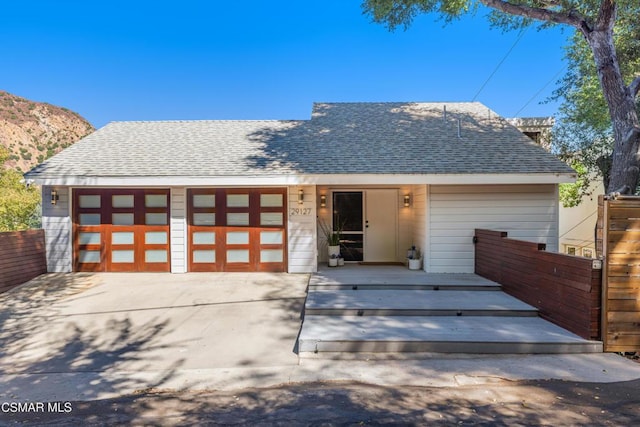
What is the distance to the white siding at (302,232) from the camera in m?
8.40

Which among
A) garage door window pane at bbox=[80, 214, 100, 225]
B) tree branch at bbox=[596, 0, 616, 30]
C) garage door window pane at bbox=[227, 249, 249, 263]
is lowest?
garage door window pane at bbox=[227, 249, 249, 263]

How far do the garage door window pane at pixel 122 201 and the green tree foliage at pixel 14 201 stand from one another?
268cm

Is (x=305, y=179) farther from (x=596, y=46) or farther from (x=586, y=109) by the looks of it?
(x=586, y=109)

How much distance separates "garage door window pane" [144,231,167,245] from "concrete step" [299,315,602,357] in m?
5.23

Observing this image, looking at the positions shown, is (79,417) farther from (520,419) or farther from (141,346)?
(520,419)

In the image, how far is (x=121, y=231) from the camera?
28.2ft

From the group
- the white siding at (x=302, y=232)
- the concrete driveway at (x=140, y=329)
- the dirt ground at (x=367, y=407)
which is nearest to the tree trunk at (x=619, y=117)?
the dirt ground at (x=367, y=407)

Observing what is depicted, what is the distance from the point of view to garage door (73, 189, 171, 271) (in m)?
8.55

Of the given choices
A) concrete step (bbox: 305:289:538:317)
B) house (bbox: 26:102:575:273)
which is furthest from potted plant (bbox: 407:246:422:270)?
concrete step (bbox: 305:289:538:317)

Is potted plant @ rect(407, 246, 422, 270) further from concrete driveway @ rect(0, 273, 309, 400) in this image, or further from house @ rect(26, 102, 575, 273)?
concrete driveway @ rect(0, 273, 309, 400)

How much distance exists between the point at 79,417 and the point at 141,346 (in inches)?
68.3

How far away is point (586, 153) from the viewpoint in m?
11.1

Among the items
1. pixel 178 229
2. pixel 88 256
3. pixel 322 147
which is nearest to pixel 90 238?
pixel 88 256

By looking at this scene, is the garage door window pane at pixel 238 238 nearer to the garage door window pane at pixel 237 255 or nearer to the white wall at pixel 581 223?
the garage door window pane at pixel 237 255
